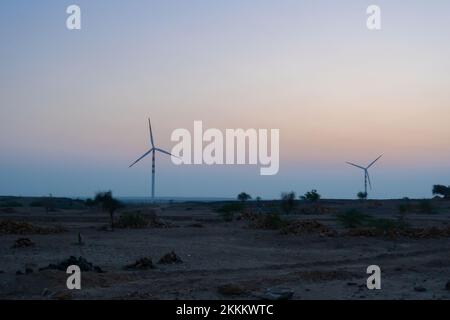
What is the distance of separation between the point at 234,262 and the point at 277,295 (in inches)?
351

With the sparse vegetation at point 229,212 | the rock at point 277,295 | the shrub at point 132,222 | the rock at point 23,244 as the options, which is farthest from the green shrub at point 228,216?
the rock at point 277,295

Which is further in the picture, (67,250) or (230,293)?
(67,250)

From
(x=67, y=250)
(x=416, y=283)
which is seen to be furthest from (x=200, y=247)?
(x=416, y=283)

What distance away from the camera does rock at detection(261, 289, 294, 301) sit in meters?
15.0

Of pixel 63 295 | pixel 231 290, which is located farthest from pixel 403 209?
pixel 63 295

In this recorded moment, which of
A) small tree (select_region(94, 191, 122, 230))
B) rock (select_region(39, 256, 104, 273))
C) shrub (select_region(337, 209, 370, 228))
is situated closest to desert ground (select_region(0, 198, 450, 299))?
rock (select_region(39, 256, 104, 273))

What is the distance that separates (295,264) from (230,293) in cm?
785

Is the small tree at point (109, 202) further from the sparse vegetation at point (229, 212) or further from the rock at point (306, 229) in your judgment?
the rock at point (306, 229)

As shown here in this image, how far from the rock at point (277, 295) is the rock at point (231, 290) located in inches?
31.5

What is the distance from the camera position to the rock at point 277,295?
15016mm
